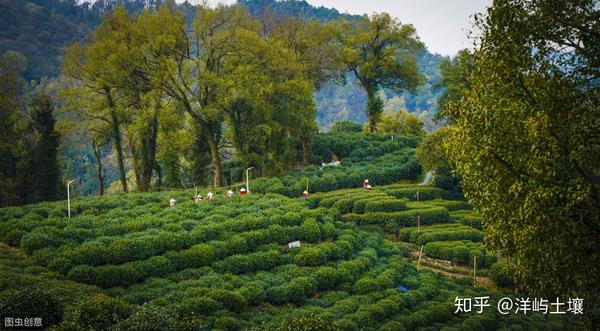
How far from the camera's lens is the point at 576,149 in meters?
15.3

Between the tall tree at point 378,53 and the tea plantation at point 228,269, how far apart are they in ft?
103

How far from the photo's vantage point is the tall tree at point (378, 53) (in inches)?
2501

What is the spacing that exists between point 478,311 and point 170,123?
25214 millimetres

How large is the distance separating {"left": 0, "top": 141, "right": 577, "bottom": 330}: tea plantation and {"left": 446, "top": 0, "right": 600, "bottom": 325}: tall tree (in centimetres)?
574

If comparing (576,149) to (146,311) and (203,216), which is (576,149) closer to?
(146,311)

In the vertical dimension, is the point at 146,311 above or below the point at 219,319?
above

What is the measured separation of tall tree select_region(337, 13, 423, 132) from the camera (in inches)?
2501

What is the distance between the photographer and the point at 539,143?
15.5 metres

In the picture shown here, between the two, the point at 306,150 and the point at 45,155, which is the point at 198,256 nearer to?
the point at 45,155

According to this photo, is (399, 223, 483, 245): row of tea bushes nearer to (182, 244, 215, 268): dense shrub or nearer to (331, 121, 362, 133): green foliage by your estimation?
(182, 244, 215, 268): dense shrub

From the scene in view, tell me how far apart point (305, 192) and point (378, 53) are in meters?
29.9

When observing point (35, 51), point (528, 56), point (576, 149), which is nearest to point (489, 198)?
point (576, 149)


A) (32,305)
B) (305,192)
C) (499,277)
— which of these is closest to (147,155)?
(305,192)

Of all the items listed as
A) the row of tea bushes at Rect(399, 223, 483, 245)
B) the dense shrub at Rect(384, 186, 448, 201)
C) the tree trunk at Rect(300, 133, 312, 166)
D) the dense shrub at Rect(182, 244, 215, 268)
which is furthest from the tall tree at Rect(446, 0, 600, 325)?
the tree trunk at Rect(300, 133, 312, 166)
